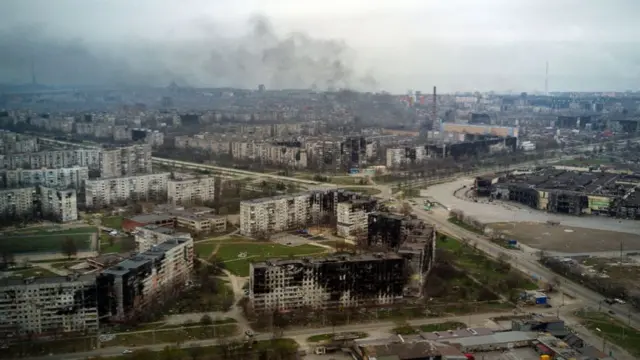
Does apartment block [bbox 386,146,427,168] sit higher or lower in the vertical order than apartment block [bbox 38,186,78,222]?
higher

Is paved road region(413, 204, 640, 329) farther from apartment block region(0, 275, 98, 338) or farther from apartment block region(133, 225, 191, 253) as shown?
apartment block region(0, 275, 98, 338)

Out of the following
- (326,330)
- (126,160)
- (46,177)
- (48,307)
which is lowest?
(326,330)

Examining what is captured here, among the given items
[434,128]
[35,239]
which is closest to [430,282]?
[35,239]

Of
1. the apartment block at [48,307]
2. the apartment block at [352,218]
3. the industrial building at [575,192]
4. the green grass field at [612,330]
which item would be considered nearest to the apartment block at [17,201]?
the apartment block at [48,307]

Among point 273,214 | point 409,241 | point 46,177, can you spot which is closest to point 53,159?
point 46,177

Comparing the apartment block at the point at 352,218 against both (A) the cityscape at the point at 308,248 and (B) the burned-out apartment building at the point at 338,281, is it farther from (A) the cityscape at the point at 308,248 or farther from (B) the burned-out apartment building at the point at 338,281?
(B) the burned-out apartment building at the point at 338,281

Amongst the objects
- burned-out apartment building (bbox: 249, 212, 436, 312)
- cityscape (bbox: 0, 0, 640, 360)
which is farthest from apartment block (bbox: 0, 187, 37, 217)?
burned-out apartment building (bbox: 249, 212, 436, 312)

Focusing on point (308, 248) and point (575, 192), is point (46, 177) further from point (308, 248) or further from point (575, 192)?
point (575, 192)
